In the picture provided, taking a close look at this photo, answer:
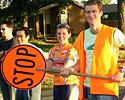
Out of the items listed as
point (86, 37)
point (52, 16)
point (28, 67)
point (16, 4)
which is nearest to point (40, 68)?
point (28, 67)

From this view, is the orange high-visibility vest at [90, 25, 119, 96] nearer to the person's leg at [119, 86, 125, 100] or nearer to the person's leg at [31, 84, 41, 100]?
the person's leg at [31, 84, 41, 100]

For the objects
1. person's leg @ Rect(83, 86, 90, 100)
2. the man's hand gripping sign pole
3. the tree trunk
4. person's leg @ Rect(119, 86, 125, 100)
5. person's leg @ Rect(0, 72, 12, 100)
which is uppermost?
the tree trunk

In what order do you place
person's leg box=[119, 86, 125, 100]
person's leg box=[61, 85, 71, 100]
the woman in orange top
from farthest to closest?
person's leg box=[119, 86, 125, 100] → person's leg box=[61, 85, 71, 100] → the woman in orange top

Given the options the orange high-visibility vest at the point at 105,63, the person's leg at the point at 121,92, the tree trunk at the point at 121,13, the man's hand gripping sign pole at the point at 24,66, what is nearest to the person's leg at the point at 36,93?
the man's hand gripping sign pole at the point at 24,66

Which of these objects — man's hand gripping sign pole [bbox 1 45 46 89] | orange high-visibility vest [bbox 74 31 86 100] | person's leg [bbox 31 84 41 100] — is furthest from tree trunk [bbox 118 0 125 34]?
orange high-visibility vest [bbox 74 31 86 100]

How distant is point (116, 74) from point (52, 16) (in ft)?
149

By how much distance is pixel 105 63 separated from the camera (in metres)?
4.80

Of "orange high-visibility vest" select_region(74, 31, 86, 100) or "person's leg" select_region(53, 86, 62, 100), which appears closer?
"orange high-visibility vest" select_region(74, 31, 86, 100)

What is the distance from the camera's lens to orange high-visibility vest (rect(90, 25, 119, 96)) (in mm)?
4801

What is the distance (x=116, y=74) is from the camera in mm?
4762

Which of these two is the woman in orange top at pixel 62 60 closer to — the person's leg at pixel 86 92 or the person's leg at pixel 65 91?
the person's leg at pixel 65 91

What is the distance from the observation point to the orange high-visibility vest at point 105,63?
15.8 ft

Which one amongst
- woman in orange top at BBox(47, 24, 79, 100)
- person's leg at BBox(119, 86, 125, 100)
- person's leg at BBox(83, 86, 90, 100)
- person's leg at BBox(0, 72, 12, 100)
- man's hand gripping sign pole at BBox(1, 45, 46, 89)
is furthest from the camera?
person's leg at BBox(119, 86, 125, 100)

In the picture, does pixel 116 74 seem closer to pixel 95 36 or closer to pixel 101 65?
pixel 101 65
